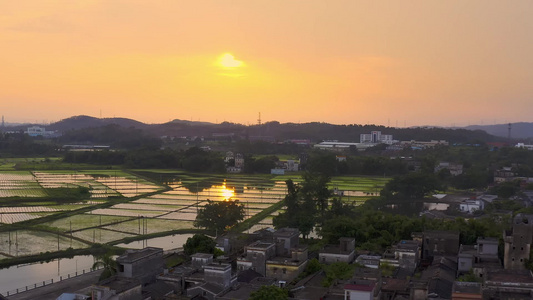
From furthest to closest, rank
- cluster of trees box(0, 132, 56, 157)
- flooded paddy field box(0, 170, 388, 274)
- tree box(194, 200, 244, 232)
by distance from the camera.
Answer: cluster of trees box(0, 132, 56, 157), tree box(194, 200, 244, 232), flooded paddy field box(0, 170, 388, 274)

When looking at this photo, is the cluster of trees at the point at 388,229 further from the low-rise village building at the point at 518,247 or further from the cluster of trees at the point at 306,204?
the low-rise village building at the point at 518,247

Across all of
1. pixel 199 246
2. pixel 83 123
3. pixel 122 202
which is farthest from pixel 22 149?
pixel 83 123

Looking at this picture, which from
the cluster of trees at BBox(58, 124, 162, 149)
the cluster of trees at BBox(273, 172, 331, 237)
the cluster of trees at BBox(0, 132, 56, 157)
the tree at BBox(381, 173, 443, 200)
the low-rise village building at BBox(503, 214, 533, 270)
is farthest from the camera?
A: the cluster of trees at BBox(58, 124, 162, 149)

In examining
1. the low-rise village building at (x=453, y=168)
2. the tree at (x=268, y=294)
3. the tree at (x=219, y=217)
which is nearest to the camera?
the tree at (x=268, y=294)

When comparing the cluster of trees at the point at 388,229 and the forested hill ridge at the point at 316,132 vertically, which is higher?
the forested hill ridge at the point at 316,132

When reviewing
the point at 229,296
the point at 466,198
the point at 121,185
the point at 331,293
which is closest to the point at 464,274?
the point at 331,293

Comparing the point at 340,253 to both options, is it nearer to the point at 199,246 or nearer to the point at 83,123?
the point at 199,246

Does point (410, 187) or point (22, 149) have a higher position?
point (22, 149)

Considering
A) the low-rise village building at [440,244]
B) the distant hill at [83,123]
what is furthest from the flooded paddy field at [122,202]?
the distant hill at [83,123]

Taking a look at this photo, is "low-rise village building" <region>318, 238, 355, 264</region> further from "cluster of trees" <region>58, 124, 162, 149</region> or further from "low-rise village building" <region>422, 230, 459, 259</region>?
"cluster of trees" <region>58, 124, 162, 149</region>

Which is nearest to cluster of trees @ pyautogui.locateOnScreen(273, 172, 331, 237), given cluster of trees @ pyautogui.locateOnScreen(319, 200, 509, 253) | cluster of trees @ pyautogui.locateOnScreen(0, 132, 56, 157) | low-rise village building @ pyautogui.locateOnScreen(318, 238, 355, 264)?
cluster of trees @ pyautogui.locateOnScreen(319, 200, 509, 253)
